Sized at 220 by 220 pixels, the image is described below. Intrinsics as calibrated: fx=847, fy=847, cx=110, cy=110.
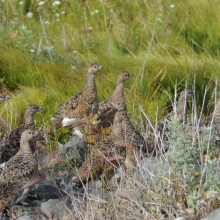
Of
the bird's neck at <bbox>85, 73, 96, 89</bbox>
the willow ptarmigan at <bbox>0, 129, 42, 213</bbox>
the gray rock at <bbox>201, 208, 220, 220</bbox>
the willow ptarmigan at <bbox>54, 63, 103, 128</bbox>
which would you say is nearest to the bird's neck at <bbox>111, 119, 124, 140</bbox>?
the willow ptarmigan at <bbox>0, 129, 42, 213</bbox>

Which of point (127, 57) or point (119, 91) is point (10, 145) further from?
point (127, 57)

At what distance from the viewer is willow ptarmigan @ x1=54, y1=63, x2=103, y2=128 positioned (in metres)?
8.79

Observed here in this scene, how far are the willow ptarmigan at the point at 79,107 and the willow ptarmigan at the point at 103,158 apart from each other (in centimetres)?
155

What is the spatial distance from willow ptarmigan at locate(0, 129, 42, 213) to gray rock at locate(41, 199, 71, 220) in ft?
0.92

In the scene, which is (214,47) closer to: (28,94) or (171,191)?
(28,94)

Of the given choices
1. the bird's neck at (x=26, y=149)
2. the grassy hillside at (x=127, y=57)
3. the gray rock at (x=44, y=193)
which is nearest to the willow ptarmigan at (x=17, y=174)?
the bird's neck at (x=26, y=149)

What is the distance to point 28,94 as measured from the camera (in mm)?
9445

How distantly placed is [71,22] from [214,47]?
3.28 m

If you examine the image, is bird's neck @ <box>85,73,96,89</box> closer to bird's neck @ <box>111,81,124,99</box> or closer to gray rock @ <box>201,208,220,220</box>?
bird's neck @ <box>111,81,124,99</box>


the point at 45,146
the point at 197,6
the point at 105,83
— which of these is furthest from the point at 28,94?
the point at 197,6

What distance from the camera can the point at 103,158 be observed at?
6801mm

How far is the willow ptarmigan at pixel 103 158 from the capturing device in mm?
6717

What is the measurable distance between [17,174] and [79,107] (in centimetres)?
235

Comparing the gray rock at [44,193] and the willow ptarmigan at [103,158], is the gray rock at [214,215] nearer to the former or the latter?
the willow ptarmigan at [103,158]
